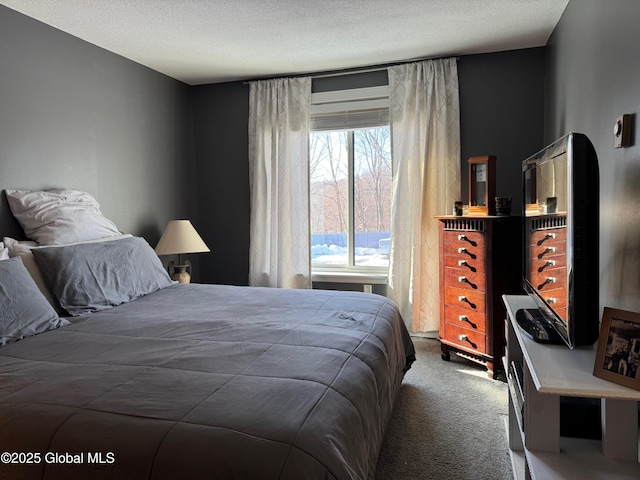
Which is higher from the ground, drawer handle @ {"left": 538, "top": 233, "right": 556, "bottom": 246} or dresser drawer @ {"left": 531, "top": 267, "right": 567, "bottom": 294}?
drawer handle @ {"left": 538, "top": 233, "right": 556, "bottom": 246}

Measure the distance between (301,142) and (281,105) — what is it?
400 millimetres

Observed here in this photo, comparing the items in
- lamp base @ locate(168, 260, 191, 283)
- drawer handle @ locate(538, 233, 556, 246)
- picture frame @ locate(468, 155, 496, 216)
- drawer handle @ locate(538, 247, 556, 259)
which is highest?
picture frame @ locate(468, 155, 496, 216)

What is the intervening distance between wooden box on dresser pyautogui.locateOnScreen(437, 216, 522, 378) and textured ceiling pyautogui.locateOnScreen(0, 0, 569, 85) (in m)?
1.33

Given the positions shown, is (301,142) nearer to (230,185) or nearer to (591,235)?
Answer: (230,185)

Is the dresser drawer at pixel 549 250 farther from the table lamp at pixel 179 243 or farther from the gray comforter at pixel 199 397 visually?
the table lamp at pixel 179 243

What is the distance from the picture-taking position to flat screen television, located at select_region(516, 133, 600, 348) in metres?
1.30

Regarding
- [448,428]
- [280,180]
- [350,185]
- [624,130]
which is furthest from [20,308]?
[350,185]

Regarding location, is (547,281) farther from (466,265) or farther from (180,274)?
(180,274)

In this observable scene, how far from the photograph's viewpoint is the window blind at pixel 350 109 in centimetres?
377

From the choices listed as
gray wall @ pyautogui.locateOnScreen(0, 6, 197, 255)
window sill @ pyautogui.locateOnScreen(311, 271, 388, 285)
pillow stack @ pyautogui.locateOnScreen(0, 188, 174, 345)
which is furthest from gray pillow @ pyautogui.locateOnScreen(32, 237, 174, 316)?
window sill @ pyautogui.locateOnScreen(311, 271, 388, 285)

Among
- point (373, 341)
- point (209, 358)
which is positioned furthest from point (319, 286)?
point (209, 358)

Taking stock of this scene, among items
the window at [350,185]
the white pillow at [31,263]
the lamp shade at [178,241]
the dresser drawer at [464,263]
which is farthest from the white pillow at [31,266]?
the dresser drawer at [464,263]

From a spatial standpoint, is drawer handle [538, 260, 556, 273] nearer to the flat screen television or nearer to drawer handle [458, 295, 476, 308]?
the flat screen television

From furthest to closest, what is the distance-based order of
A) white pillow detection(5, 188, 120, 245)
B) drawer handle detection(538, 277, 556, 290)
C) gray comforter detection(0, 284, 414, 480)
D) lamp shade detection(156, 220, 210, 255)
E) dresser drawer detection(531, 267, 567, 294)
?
1. lamp shade detection(156, 220, 210, 255)
2. white pillow detection(5, 188, 120, 245)
3. drawer handle detection(538, 277, 556, 290)
4. dresser drawer detection(531, 267, 567, 294)
5. gray comforter detection(0, 284, 414, 480)
